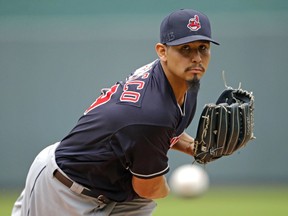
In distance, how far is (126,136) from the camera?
379 cm

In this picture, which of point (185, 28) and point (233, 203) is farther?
point (233, 203)

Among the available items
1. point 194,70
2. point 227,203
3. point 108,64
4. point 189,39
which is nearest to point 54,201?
point 194,70

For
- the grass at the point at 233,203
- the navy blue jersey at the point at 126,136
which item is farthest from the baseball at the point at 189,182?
the navy blue jersey at the point at 126,136

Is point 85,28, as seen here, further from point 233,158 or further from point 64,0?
point 233,158

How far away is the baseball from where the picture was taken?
9203mm

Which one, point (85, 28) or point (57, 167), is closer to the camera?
point (57, 167)

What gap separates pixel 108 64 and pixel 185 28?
6.86 meters

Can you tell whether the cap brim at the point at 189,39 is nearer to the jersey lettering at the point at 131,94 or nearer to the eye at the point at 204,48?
the eye at the point at 204,48

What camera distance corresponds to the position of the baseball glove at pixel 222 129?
4.20 meters

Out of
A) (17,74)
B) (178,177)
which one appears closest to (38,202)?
(178,177)

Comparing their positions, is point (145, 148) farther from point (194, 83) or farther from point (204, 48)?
point (204, 48)

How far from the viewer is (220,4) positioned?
10555mm

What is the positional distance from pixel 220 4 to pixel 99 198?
699 centimetres

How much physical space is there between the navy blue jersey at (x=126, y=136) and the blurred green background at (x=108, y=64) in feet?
20.4
